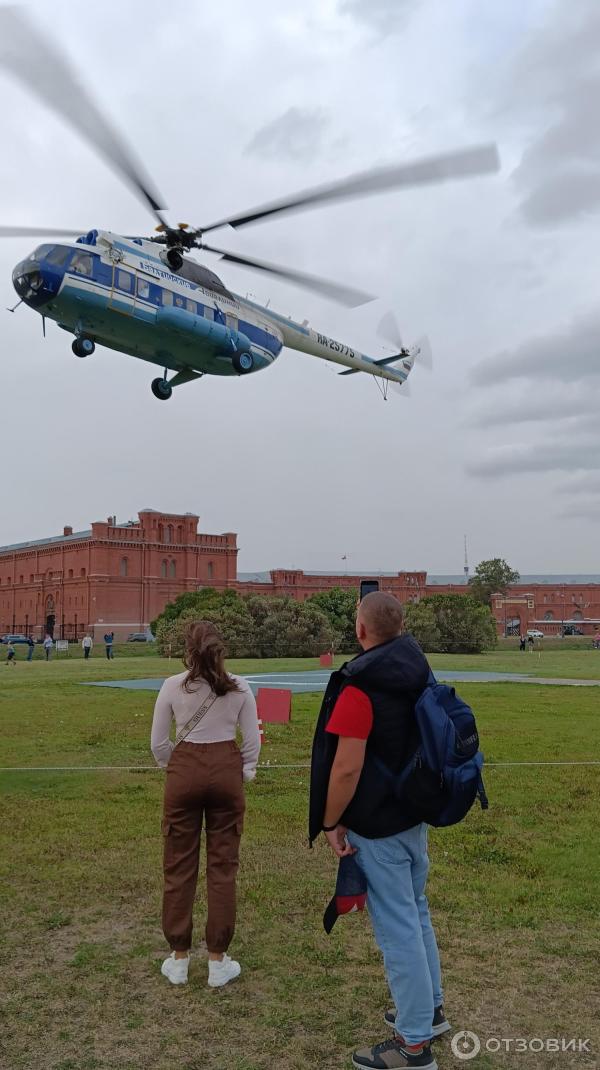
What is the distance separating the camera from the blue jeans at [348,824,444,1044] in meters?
3.23

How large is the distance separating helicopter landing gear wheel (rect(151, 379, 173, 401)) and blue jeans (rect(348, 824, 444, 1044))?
51.2 feet

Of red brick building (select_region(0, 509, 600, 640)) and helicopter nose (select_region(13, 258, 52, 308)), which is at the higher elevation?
helicopter nose (select_region(13, 258, 52, 308))

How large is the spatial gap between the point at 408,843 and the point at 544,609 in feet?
345

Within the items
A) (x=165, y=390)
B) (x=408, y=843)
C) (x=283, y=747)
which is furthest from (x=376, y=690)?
(x=165, y=390)

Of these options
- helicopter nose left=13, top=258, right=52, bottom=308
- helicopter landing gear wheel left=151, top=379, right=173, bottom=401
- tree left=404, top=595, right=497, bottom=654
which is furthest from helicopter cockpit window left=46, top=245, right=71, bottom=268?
tree left=404, top=595, right=497, bottom=654

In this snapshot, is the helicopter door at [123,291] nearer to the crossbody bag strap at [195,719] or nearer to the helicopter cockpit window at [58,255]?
the helicopter cockpit window at [58,255]

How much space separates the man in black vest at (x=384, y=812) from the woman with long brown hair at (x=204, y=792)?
2.84ft

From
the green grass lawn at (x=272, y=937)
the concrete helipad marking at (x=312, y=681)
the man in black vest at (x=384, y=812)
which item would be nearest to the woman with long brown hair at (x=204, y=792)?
the green grass lawn at (x=272, y=937)

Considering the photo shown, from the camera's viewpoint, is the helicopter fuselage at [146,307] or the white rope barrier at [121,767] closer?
the white rope barrier at [121,767]

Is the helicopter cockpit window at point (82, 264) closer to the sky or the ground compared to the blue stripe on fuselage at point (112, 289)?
closer to the sky

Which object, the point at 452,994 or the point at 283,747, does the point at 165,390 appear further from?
the point at 452,994

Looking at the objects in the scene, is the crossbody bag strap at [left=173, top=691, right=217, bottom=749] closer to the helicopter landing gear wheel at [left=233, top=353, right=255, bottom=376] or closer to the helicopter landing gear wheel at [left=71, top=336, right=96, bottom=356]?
the helicopter landing gear wheel at [left=71, top=336, right=96, bottom=356]

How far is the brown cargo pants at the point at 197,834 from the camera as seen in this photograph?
13.3ft

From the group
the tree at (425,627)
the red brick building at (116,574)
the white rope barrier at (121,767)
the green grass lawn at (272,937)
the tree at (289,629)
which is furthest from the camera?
the red brick building at (116,574)
